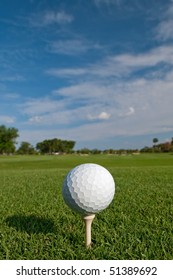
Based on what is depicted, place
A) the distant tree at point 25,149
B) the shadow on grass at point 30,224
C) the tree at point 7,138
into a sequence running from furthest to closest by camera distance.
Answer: the distant tree at point 25,149, the tree at point 7,138, the shadow on grass at point 30,224

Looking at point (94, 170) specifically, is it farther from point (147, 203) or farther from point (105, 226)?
point (147, 203)

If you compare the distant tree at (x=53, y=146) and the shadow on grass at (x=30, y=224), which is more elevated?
the distant tree at (x=53, y=146)

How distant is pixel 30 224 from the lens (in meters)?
4.02

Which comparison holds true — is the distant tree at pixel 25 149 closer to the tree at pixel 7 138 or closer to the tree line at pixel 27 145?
the tree line at pixel 27 145

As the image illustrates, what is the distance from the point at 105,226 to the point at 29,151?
418ft

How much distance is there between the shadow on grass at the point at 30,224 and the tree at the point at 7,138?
96.3 metres

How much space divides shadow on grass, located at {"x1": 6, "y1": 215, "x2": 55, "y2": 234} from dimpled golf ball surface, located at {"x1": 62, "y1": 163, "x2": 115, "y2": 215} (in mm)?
1014

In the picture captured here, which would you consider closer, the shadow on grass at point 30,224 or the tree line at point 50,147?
the shadow on grass at point 30,224

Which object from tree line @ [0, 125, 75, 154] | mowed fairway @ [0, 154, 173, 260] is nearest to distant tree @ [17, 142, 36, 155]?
tree line @ [0, 125, 75, 154]

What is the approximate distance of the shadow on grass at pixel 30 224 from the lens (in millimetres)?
3738

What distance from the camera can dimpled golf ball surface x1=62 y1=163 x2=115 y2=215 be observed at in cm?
286

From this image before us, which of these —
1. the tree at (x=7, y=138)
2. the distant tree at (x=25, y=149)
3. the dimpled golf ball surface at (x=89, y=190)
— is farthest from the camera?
the distant tree at (x=25, y=149)

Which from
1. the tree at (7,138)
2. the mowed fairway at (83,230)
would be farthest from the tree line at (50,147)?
the mowed fairway at (83,230)

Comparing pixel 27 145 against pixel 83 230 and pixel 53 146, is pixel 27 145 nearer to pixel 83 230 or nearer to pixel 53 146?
pixel 53 146
